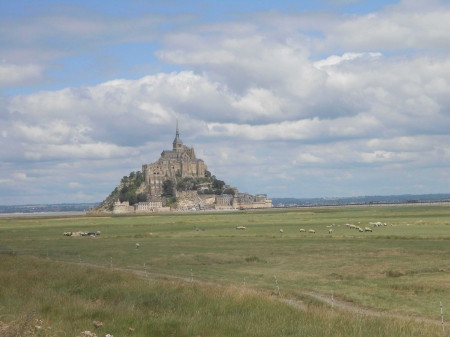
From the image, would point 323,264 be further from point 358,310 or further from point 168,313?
point 168,313

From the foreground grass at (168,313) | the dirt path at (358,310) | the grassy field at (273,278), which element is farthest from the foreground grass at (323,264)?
the foreground grass at (168,313)

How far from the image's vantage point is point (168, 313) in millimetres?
16719

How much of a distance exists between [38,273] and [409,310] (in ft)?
51.6

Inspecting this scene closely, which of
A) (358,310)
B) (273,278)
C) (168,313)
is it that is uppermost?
(168,313)

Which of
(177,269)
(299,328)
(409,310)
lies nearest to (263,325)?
(299,328)

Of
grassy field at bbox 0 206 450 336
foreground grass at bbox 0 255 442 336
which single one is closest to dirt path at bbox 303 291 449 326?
grassy field at bbox 0 206 450 336

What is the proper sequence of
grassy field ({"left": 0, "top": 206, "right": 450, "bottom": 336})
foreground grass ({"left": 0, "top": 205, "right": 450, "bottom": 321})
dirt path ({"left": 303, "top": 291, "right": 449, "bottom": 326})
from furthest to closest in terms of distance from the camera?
foreground grass ({"left": 0, "top": 205, "right": 450, "bottom": 321}) → dirt path ({"left": 303, "top": 291, "right": 449, "bottom": 326}) → grassy field ({"left": 0, "top": 206, "right": 450, "bottom": 336})

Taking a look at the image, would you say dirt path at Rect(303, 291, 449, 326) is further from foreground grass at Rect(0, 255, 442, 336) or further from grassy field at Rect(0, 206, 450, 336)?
foreground grass at Rect(0, 255, 442, 336)

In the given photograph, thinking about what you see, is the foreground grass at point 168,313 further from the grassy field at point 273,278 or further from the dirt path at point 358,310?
the dirt path at point 358,310

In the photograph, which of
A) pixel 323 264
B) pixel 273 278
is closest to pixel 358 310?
pixel 273 278

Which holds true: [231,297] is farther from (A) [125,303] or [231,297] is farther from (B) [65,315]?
(B) [65,315]

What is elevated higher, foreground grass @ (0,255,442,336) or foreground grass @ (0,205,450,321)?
foreground grass @ (0,255,442,336)

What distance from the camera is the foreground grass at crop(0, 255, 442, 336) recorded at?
14797 millimetres

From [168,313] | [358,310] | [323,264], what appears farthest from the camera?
[323,264]
